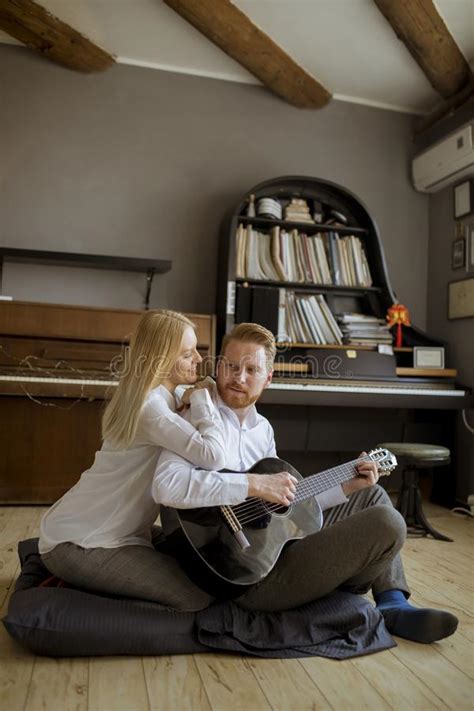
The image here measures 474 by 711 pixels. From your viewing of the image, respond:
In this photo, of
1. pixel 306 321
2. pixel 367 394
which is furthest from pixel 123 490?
pixel 306 321

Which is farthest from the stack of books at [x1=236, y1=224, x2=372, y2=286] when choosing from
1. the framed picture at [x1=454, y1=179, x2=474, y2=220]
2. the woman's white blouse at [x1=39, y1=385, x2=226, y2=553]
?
the woman's white blouse at [x1=39, y1=385, x2=226, y2=553]

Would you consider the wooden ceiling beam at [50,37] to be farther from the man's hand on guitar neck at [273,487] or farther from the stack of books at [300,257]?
the man's hand on guitar neck at [273,487]

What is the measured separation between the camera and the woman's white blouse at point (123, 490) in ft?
5.31

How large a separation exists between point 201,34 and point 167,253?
1.32 metres

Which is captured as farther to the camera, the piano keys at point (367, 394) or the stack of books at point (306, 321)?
the stack of books at point (306, 321)

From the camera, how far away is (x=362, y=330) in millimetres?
3932

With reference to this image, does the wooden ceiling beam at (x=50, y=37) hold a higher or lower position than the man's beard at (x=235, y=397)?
higher

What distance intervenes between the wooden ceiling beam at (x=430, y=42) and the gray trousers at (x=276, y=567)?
9.08ft

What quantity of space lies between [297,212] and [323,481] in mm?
2596

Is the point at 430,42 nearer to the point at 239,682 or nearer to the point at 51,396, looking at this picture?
the point at 51,396

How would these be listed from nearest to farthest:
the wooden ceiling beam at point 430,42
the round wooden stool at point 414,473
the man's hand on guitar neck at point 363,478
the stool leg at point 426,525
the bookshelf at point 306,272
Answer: the man's hand on guitar neck at point 363,478 → the round wooden stool at point 414,473 → the stool leg at point 426,525 → the wooden ceiling beam at point 430,42 → the bookshelf at point 306,272

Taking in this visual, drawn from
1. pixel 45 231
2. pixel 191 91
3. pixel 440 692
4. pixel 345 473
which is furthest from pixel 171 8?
pixel 440 692

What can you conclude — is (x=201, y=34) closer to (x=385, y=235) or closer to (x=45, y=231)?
(x=45, y=231)

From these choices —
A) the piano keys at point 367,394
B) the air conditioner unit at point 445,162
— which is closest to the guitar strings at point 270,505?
the piano keys at point 367,394
